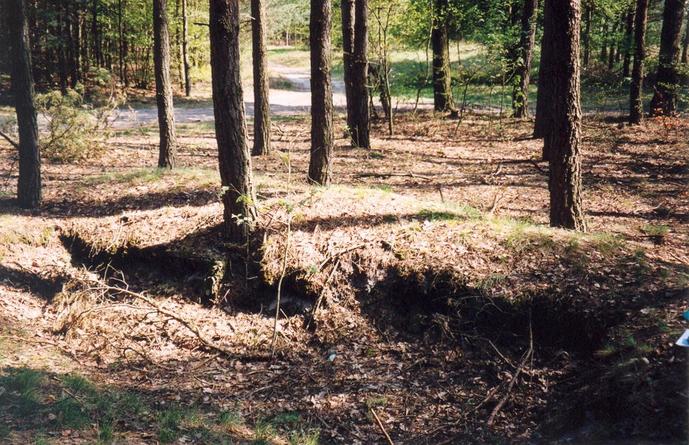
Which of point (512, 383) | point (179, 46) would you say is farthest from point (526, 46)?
point (179, 46)

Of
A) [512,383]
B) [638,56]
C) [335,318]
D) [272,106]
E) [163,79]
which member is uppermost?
[638,56]

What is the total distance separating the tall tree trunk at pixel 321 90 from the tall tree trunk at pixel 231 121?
5.91 feet

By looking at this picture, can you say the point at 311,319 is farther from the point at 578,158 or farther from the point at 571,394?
the point at 578,158

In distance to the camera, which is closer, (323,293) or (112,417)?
(112,417)

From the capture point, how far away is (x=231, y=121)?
7.64 metres

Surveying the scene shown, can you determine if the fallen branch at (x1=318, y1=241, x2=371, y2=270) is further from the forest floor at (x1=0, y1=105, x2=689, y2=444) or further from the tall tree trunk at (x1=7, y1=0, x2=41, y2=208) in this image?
the tall tree trunk at (x1=7, y1=0, x2=41, y2=208)

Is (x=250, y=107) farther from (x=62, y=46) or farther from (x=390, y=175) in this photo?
(x=390, y=175)

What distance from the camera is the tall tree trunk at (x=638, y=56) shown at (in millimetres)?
14750

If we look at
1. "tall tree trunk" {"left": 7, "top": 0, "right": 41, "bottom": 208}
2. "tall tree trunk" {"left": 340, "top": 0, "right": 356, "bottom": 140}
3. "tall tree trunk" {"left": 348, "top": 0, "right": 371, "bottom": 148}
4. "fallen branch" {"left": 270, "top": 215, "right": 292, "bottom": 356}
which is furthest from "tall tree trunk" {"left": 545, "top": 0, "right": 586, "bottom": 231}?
"tall tree trunk" {"left": 7, "top": 0, "right": 41, "bottom": 208}

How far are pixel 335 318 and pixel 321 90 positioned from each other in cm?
391

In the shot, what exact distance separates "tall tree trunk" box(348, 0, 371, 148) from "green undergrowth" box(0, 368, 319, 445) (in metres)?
9.45

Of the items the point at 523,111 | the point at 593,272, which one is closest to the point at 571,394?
the point at 593,272

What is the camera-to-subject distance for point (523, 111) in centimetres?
1884

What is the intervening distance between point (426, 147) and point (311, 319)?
8936 mm
